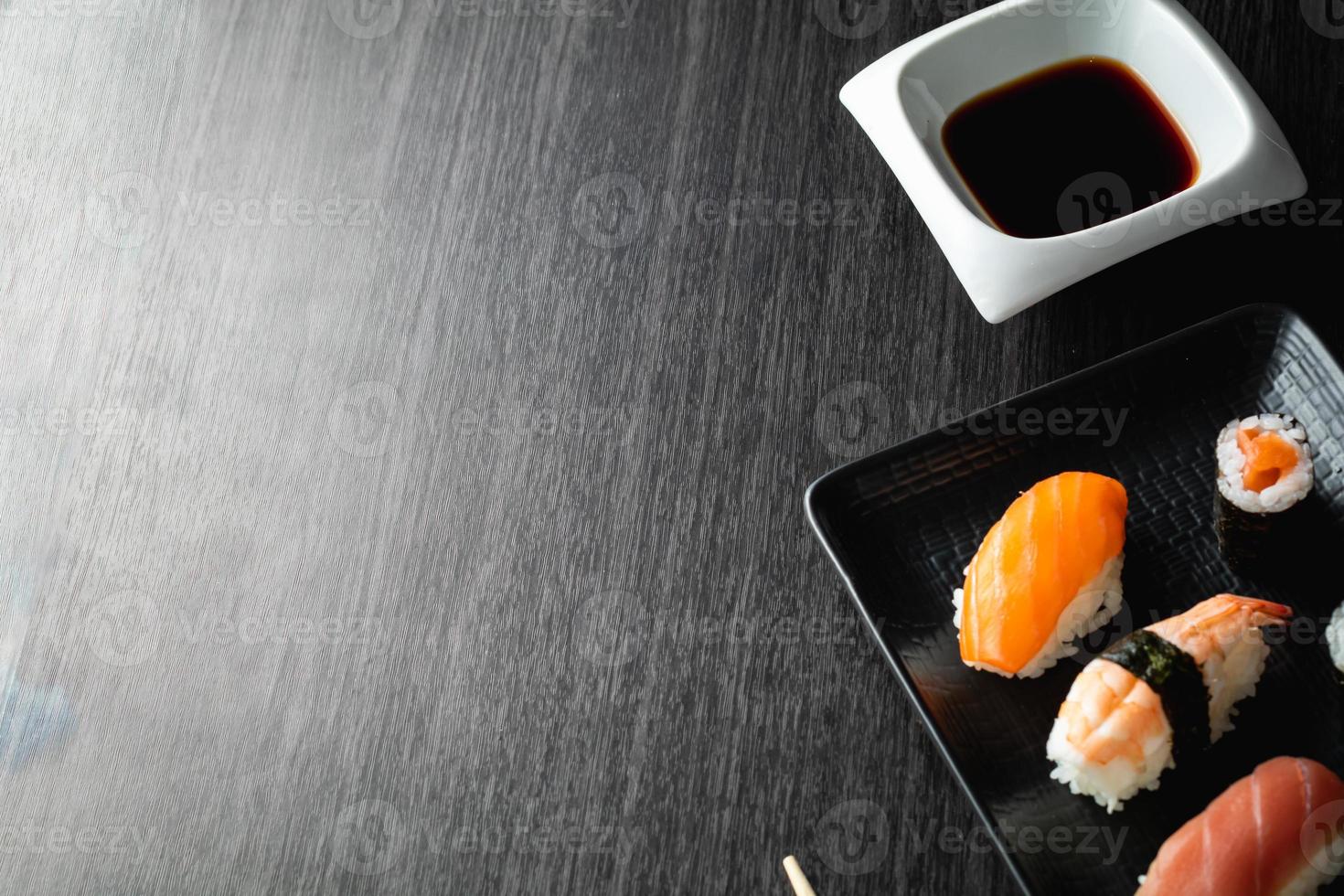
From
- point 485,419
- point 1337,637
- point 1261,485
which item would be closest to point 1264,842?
point 1337,637

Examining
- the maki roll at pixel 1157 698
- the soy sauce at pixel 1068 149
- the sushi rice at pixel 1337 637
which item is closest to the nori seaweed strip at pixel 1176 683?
the maki roll at pixel 1157 698

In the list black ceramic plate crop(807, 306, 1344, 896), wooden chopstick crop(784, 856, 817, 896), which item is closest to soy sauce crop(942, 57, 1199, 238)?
black ceramic plate crop(807, 306, 1344, 896)

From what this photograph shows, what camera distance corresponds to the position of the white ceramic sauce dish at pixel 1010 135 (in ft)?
4.18

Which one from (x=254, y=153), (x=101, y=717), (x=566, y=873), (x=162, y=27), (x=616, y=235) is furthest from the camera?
(x=162, y=27)

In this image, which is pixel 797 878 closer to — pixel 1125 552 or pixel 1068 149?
pixel 1125 552

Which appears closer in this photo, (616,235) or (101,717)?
(101,717)

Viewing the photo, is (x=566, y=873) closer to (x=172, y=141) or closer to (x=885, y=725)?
(x=885, y=725)

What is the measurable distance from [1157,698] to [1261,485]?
264 mm

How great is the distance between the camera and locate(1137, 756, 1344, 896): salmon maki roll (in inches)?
44.1

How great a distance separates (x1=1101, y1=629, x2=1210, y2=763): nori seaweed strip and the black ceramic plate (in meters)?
0.04

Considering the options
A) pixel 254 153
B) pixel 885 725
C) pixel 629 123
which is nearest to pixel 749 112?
pixel 629 123

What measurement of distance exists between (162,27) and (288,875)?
4.54 feet

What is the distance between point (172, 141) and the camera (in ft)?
5.90

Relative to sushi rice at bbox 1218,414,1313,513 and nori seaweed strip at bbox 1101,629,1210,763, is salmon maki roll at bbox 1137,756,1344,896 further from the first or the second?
sushi rice at bbox 1218,414,1313,513
